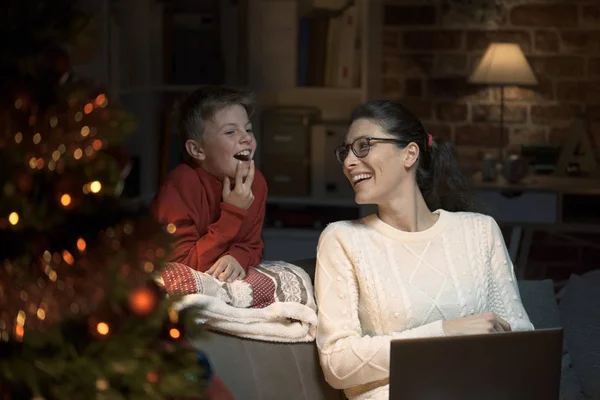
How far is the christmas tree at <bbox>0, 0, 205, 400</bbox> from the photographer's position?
4.31 feet

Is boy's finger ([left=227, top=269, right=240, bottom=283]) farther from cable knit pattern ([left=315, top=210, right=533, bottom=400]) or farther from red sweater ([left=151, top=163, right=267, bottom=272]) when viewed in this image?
cable knit pattern ([left=315, top=210, right=533, bottom=400])

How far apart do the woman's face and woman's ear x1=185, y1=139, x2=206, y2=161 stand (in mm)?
332

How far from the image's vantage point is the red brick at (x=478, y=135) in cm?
512

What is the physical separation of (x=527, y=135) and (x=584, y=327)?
257 centimetres

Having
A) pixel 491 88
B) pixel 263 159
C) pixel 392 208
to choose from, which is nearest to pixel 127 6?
pixel 263 159

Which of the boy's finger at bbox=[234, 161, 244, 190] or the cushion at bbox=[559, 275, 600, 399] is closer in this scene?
the boy's finger at bbox=[234, 161, 244, 190]

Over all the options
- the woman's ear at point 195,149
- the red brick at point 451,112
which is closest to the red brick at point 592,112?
the red brick at point 451,112

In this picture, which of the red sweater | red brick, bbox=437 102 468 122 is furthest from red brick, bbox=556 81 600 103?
the red sweater

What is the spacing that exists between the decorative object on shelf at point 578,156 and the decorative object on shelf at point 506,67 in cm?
33

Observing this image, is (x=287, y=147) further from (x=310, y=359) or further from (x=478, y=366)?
(x=478, y=366)

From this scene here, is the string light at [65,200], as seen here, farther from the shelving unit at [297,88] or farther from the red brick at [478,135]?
the red brick at [478,135]

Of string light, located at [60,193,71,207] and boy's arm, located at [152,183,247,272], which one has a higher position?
string light, located at [60,193,71,207]

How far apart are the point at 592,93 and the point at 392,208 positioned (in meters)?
3.01

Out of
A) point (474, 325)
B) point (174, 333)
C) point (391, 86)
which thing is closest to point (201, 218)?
point (474, 325)
